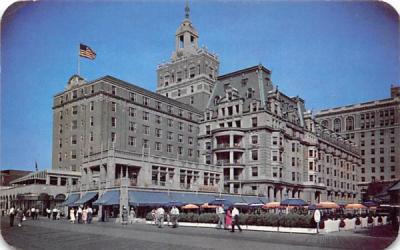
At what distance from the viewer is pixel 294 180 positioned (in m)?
54.2

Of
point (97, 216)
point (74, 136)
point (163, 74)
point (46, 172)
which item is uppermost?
point (163, 74)

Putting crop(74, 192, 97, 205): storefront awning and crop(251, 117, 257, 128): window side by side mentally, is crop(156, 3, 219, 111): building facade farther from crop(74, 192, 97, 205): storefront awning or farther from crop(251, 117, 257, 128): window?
crop(74, 192, 97, 205): storefront awning

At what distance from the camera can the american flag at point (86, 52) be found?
53.2ft

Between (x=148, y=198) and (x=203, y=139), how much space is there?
22.7 meters

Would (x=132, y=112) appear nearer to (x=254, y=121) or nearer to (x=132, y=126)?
(x=132, y=126)

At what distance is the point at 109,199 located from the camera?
3400 cm

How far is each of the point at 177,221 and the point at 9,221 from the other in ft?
42.3

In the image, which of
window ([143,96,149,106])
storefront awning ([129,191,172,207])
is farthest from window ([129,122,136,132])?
storefront awning ([129,191,172,207])

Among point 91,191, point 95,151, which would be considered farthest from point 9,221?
point 95,151

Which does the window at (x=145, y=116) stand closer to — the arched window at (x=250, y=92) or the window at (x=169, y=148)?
the window at (x=169, y=148)

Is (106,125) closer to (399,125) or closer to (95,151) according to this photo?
(95,151)

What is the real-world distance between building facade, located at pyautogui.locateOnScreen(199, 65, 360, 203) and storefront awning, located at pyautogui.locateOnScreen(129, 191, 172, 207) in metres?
13.0

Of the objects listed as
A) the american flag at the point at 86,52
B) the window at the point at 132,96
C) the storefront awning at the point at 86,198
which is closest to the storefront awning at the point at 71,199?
the storefront awning at the point at 86,198

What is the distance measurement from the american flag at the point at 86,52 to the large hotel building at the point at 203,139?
19.4 m
